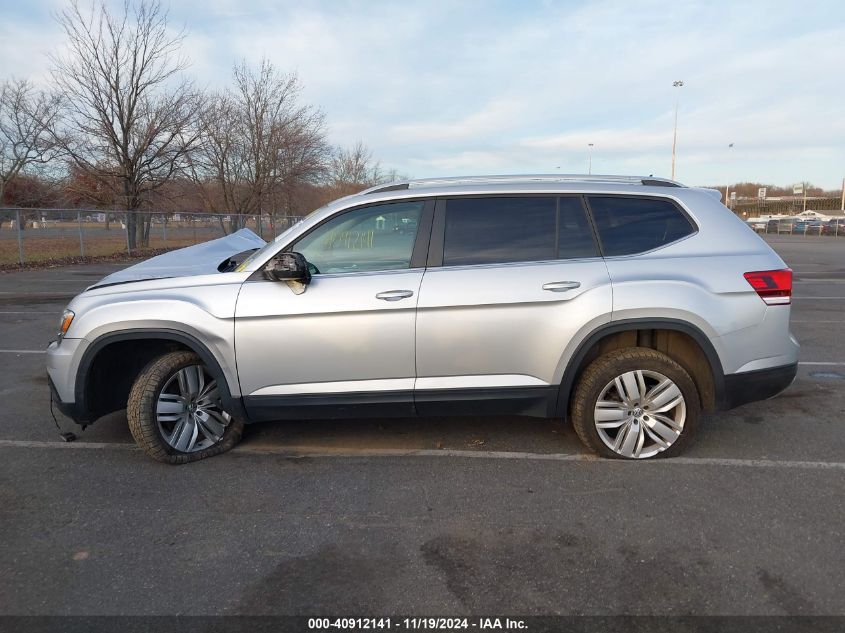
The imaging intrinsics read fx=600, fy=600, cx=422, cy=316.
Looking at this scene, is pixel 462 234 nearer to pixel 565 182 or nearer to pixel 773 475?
pixel 565 182

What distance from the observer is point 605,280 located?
373 centimetres

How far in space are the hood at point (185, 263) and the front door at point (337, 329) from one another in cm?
62

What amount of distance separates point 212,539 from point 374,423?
5.87ft

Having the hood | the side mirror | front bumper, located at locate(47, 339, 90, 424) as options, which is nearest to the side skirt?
the side mirror

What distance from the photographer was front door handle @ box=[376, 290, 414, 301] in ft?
12.0

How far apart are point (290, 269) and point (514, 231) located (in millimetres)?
1446

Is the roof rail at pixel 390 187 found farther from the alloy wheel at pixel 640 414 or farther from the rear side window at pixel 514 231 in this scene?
the alloy wheel at pixel 640 414

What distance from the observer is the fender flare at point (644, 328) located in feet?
12.2

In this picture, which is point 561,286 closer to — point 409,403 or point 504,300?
point 504,300

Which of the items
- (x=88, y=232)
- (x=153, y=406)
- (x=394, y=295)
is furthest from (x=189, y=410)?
(x=88, y=232)

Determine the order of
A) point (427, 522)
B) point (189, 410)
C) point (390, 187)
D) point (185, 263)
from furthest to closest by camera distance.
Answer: point (185, 263) < point (390, 187) < point (189, 410) < point (427, 522)

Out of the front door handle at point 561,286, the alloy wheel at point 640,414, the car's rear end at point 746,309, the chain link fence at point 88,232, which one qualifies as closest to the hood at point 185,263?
the front door handle at point 561,286

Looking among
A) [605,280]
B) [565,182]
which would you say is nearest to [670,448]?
[605,280]

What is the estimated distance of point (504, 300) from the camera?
3676 mm
